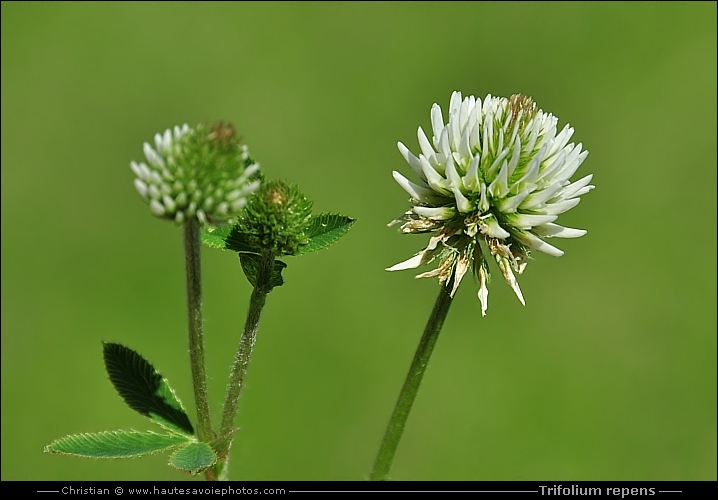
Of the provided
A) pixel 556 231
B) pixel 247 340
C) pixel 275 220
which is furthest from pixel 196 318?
pixel 556 231

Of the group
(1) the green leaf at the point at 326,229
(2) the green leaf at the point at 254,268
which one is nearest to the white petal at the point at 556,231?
(1) the green leaf at the point at 326,229

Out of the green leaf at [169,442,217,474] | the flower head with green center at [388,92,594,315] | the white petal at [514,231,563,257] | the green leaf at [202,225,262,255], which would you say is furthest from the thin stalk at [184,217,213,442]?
the white petal at [514,231,563,257]

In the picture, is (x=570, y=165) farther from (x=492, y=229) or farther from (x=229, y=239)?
(x=229, y=239)

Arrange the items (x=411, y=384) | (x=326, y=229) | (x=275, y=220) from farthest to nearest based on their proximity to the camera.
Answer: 1. (x=326, y=229)
2. (x=411, y=384)
3. (x=275, y=220)

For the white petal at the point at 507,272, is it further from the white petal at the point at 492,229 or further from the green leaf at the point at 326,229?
the green leaf at the point at 326,229

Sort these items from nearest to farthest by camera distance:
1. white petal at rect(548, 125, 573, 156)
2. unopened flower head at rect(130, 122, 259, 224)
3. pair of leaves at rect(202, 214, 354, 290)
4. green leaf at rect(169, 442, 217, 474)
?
unopened flower head at rect(130, 122, 259, 224), green leaf at rect(169, 442, 217, 474), pair of leaves at rect(202, 214, 354, 290), white petal at rect(548, 125, 573, 156)

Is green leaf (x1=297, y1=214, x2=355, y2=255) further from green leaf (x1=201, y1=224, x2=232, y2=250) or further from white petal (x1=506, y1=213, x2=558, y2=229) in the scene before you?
white petal (x1=506, y1=213, x2=558, y2=229)
